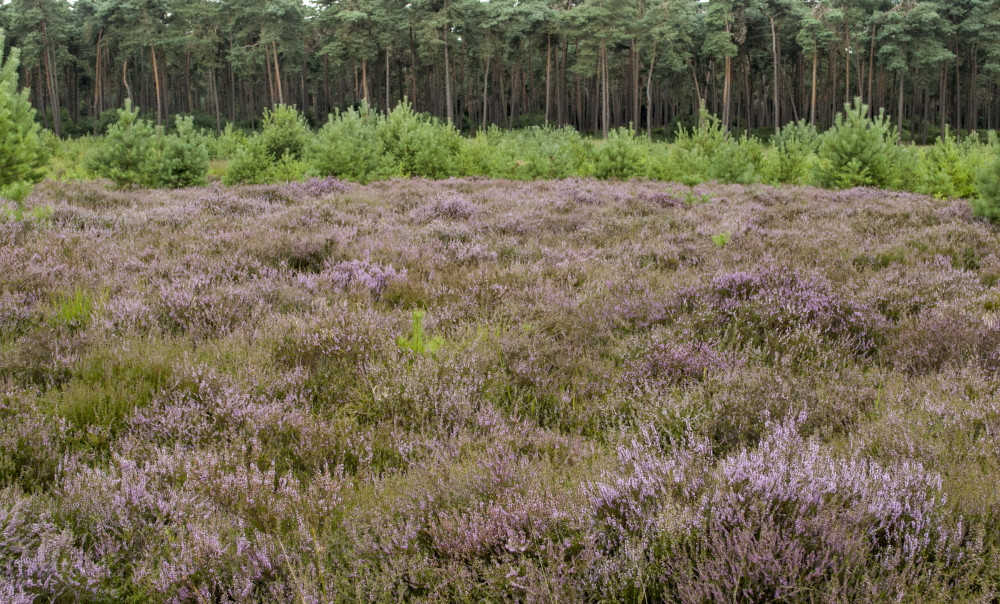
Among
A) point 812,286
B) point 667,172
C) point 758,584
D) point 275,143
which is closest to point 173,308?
point 758,584

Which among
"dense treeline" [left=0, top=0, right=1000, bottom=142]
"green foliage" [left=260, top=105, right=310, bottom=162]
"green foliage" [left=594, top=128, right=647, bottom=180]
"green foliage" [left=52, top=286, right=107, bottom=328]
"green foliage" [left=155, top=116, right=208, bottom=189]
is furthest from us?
"dense treeline" [left=0, top=0, right=1000, bottom=142]

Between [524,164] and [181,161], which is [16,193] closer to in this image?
[181,161]

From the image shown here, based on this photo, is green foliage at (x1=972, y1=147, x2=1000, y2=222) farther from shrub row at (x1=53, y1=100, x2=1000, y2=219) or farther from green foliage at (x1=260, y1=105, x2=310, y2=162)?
green foliage at (x1=260, y1=105, x2=310, y2=162)

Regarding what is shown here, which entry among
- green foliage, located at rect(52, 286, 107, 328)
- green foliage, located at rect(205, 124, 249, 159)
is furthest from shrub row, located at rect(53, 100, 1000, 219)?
green foliage, located at rect(52, 286, 107, 328)

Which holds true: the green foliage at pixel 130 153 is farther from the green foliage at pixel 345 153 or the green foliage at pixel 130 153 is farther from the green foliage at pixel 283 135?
the green foliage at pixel 345 153

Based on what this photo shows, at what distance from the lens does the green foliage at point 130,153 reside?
13.7 metres

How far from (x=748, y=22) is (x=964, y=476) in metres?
58.9

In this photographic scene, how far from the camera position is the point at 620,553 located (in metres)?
1.71

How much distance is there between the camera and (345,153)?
15898 mm

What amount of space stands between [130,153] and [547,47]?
48669 mm

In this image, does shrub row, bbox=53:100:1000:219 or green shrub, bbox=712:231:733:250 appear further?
shrub row, bbox=53:100:1000:219

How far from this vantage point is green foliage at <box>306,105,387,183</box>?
52.1 ft

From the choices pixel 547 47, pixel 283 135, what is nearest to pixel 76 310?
pixel 283 135

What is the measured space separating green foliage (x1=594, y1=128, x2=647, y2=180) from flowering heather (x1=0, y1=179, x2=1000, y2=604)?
1335cm
